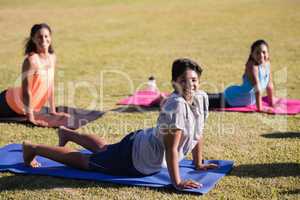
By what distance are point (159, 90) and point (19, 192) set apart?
5122mm

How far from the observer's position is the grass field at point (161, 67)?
16.7 ft

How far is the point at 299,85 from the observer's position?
9875mm

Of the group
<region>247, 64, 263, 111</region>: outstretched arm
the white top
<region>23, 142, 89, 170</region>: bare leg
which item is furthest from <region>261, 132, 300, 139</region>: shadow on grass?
<region>23, 142, 89, 170</region>: bare leg

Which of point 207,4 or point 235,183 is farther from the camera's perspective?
point 207,4

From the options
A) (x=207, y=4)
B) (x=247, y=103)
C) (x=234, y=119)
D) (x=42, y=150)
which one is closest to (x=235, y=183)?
(x=42, y=150)

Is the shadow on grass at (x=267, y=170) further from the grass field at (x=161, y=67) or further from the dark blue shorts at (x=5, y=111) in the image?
the dark blue shorts at (x=5, y=111)

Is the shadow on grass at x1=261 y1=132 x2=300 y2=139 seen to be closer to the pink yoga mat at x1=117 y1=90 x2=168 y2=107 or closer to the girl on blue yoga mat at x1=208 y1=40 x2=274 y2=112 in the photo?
the girl on blue yoga mat at x1=208 y1=40 x2=274 y2=112

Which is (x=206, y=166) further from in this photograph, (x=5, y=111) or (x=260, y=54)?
(x=5, y=111)

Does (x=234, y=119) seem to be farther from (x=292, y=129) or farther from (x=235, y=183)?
(x=235, y=183)

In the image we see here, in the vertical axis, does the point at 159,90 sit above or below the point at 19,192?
above

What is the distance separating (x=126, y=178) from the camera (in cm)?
511

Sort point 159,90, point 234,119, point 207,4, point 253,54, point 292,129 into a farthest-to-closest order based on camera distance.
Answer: point 207,4
point 159,90
point 253,54
point 234,119
point 292,129

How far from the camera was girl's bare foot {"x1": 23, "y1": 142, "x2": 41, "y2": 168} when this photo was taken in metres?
5.34

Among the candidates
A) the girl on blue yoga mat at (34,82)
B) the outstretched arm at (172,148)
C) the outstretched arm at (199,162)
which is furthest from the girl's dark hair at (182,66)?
the girl on blue yoga mat at (34,82)
